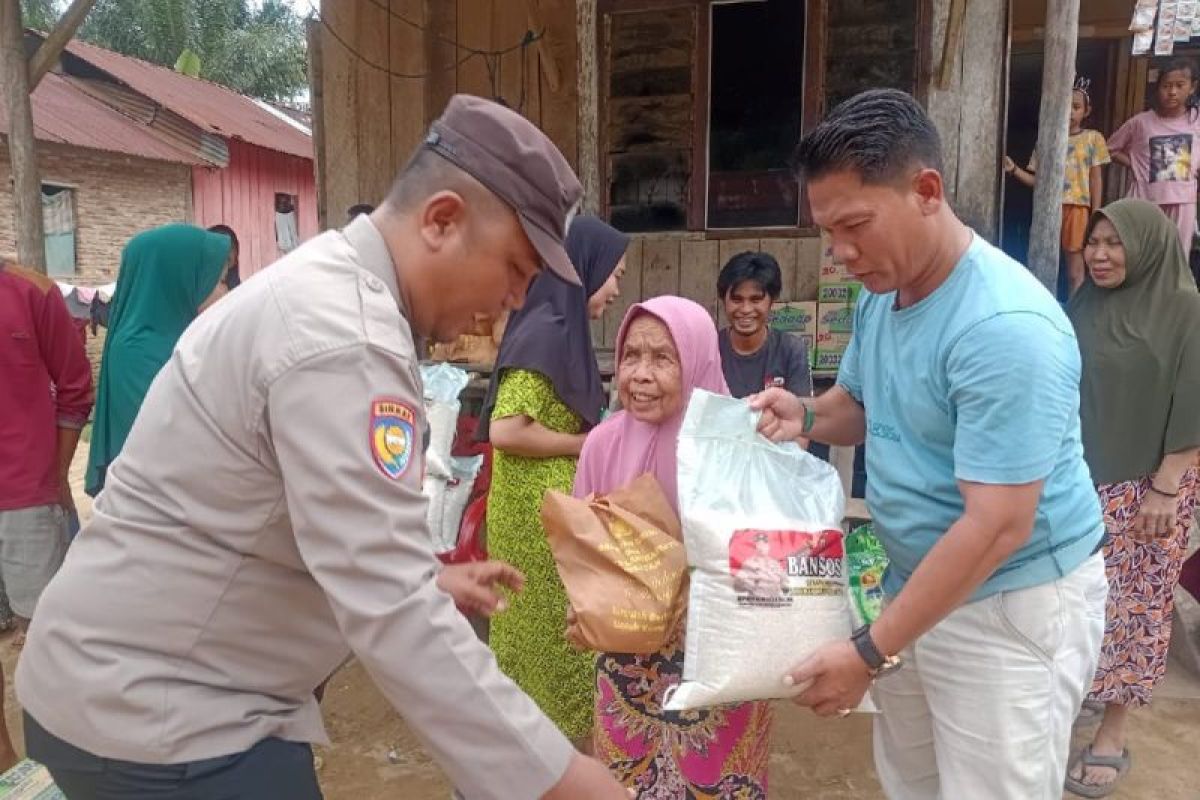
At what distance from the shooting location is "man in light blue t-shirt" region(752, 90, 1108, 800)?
1.44 meters

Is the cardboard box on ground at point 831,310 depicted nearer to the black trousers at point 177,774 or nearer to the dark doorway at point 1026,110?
the dark doorway at point 1026,110

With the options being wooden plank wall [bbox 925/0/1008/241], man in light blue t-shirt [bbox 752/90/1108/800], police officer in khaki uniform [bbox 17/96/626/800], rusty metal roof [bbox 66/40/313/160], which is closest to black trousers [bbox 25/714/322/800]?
police officer in khaki uniform [bbox 17/96/626/800]

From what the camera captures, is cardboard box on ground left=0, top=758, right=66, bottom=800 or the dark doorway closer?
cardboard box on ground left=0, top=758, right=66, bottom=800

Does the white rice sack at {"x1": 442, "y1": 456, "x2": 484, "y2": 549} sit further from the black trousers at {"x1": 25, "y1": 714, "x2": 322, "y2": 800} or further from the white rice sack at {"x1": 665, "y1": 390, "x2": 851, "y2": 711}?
the black trousers at {"x1": 25, "y1": 714, "x2": 322, "y2": 800}

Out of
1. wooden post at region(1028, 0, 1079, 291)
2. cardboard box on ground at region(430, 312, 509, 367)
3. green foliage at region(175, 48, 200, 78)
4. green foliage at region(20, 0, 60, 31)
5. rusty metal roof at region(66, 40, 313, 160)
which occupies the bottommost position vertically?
cardboard box on ground at region(430, 312, 509, 367)

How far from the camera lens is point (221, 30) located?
23.9 metres

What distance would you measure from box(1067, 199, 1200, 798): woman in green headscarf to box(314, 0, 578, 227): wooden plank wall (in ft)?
10.3

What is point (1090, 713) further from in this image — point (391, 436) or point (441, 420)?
point (391, 436)

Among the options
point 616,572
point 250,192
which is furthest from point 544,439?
point 250,192

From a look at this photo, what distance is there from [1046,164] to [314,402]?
3330 millimetres

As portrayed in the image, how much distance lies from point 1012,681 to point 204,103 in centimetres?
1861

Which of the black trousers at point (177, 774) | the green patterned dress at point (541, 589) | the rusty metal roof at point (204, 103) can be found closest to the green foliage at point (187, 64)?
the rusty metal roof at point (204, 103)

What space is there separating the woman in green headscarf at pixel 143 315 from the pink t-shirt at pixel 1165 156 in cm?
508

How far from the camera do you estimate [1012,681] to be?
1635 mm
